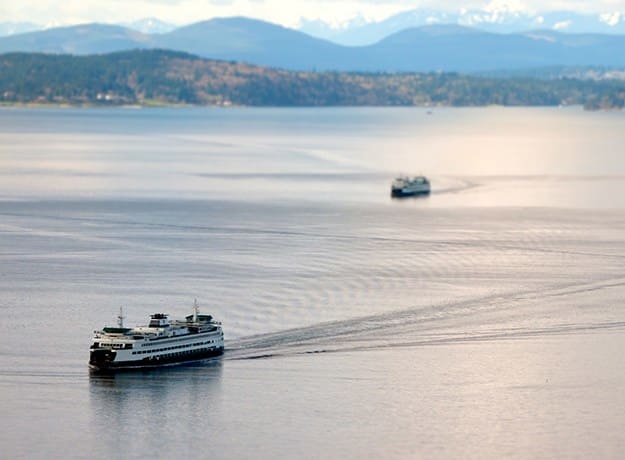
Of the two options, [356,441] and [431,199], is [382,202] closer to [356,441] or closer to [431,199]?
[431,199]

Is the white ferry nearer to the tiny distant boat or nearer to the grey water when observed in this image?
the grey water

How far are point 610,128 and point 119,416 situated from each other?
497ft

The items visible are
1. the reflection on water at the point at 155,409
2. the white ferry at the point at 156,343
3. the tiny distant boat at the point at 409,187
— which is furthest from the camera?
the tiny distant boat at the point at 409,187

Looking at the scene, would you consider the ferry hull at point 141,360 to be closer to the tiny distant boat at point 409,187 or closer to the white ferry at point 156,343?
the white ferry at point 156,343

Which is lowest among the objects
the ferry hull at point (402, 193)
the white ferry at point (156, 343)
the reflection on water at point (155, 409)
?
the reflection on water at point (155, 409)

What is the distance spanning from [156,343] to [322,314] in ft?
20.5

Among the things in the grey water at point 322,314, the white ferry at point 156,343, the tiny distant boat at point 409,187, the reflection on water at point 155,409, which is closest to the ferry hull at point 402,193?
the tiny distant boat at point 409,187

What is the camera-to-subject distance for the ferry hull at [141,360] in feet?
113

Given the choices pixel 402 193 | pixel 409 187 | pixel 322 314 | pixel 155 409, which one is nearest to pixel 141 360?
pixel 155 409

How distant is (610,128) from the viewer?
176250 mm

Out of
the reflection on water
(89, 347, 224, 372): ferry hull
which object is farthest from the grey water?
(89, 347, 224, 372): ferry hull

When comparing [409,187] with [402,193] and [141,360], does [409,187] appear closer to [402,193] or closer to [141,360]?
[402,193]

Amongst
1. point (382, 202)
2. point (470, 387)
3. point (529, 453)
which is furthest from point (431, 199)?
point (529, 453)

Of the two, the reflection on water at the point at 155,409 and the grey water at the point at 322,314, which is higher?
the grey water at the point at 322,314
